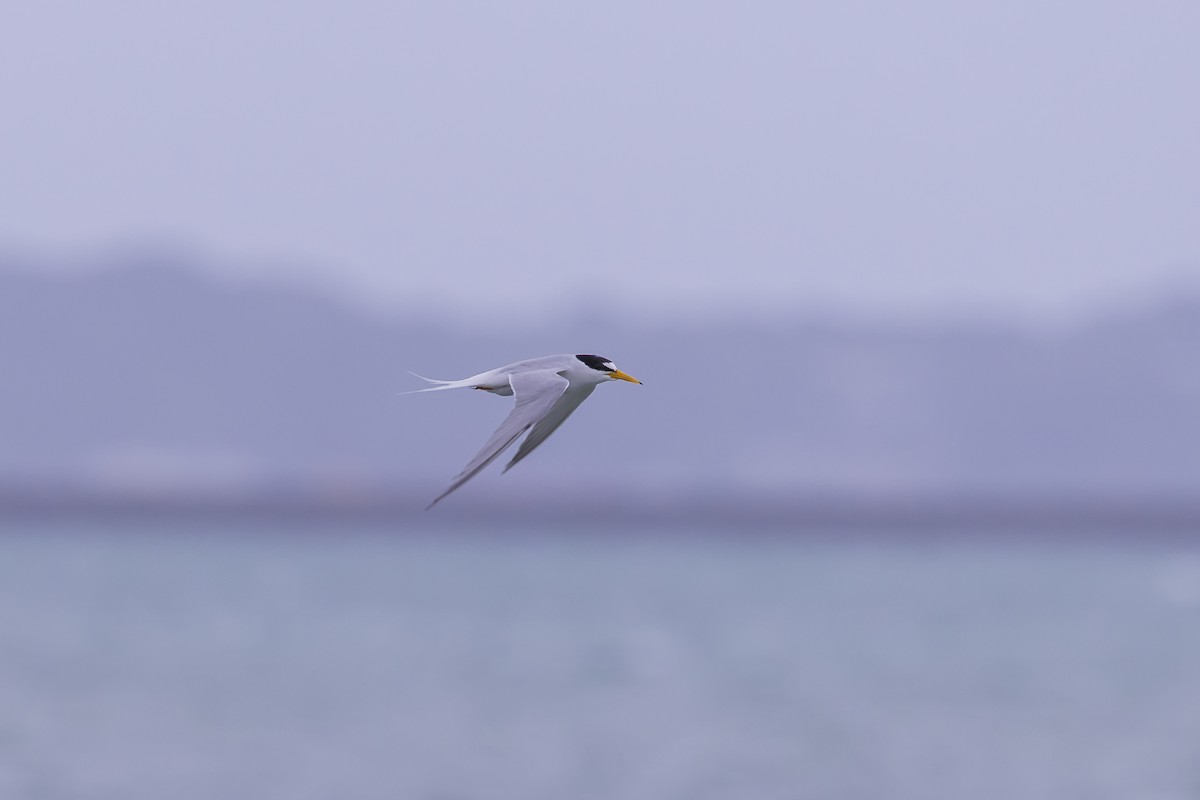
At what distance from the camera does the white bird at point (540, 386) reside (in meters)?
13.7

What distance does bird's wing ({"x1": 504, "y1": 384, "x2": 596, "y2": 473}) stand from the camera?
48.1ft

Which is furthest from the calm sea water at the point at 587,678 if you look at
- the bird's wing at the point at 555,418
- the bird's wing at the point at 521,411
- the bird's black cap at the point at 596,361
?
the bird's wing at the point at 521,411

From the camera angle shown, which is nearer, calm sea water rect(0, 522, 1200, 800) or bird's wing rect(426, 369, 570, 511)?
bird's wing rect(426, 369, 570, 511)

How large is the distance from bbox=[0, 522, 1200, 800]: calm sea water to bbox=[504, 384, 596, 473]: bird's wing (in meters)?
27.5

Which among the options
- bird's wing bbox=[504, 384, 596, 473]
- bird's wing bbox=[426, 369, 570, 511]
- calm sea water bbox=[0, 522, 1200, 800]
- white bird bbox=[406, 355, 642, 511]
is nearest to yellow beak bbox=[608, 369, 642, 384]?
white bird bbox=[406, 355, 642, 511]

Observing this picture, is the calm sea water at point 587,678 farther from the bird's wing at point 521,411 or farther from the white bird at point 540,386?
the bird's wing at point 521,411

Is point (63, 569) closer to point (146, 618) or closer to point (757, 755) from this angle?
point (146, 618)

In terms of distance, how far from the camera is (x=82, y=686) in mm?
58594

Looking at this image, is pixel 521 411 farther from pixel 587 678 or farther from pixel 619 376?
pixel 587 678

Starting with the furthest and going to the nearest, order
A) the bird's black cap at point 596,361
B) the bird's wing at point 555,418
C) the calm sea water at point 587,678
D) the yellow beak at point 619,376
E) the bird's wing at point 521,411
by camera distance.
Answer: the calm sea water at point 587,678 < the bird's black cap at point 596,361 < the yellow beak at point 619,376 < the bird's wing at point 555,418 < the bird's wing at point 521,411

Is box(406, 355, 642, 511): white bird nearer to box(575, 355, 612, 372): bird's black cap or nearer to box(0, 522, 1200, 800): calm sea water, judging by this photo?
box(575, 355, 612, 372): bird's black cap

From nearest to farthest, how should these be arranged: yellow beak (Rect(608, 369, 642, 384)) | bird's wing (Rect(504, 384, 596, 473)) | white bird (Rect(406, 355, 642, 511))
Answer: white bird (Rect(406, 355, 642, 511)) < bird's wing (Rect(504, 384, 596, 473)) < yellow beak (Rect(608, 369, 642, 384))

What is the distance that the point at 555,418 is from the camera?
48.9 ft

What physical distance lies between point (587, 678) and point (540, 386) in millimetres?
48934
